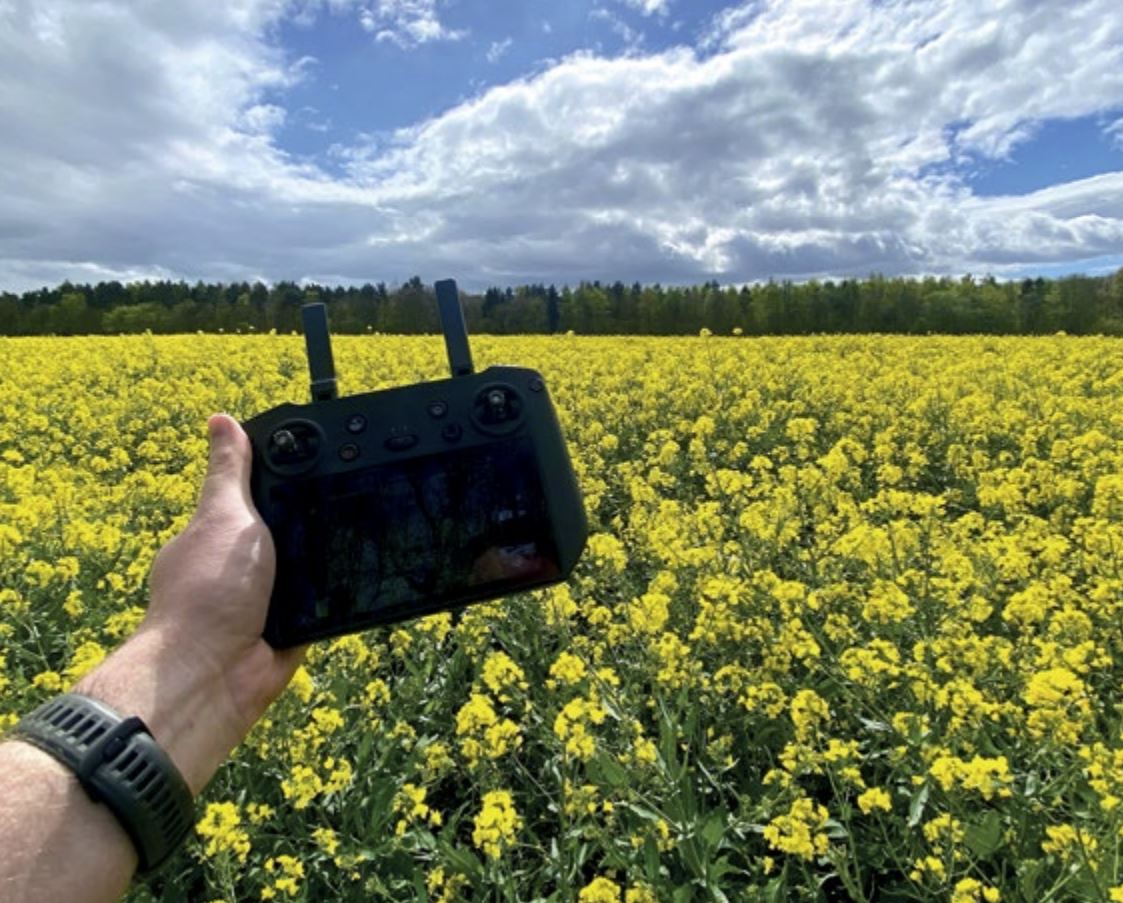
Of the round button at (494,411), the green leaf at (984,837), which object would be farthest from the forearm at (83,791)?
the green leaf at (984,837)

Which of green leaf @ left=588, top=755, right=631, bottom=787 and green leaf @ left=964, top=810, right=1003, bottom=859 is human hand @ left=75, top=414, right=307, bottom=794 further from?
green leaf @ left=964, top=810, right=1003, bottom=859

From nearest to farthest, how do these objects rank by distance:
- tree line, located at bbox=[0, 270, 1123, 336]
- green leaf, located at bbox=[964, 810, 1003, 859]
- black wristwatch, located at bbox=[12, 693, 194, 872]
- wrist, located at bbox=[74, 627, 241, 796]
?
1. black wristwatch, located at bbox=[12, 693, 194, 872]
2. wrist, located at bbox=[74, 627, 241, 796]
3. green leaf, located at bbox=[964, 810, 1003, 859]
4. tree line, located at bbox=[0, 270, 1123, 336]

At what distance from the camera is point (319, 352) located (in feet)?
5.03

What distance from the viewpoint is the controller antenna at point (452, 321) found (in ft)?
5.06

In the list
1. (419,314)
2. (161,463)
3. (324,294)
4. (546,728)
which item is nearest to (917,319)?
(419,314)

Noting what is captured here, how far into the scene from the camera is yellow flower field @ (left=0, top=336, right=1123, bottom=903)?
7.19 feet

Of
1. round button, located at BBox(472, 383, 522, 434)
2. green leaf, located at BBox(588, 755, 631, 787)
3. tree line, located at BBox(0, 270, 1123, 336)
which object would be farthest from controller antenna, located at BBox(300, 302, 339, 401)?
tree line, located at BBox(0, 270, 1123, 336)

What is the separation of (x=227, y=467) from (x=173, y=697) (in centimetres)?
41

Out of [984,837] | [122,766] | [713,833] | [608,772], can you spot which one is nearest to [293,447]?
[122,766]

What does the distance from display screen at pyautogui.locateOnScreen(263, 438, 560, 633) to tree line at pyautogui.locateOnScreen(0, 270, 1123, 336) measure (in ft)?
94.7

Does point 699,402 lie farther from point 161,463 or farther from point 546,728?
point 546,728

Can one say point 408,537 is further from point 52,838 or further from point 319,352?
point 52,838

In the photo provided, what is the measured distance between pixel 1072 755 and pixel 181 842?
2.38 m

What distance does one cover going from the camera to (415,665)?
3334 millimetres
